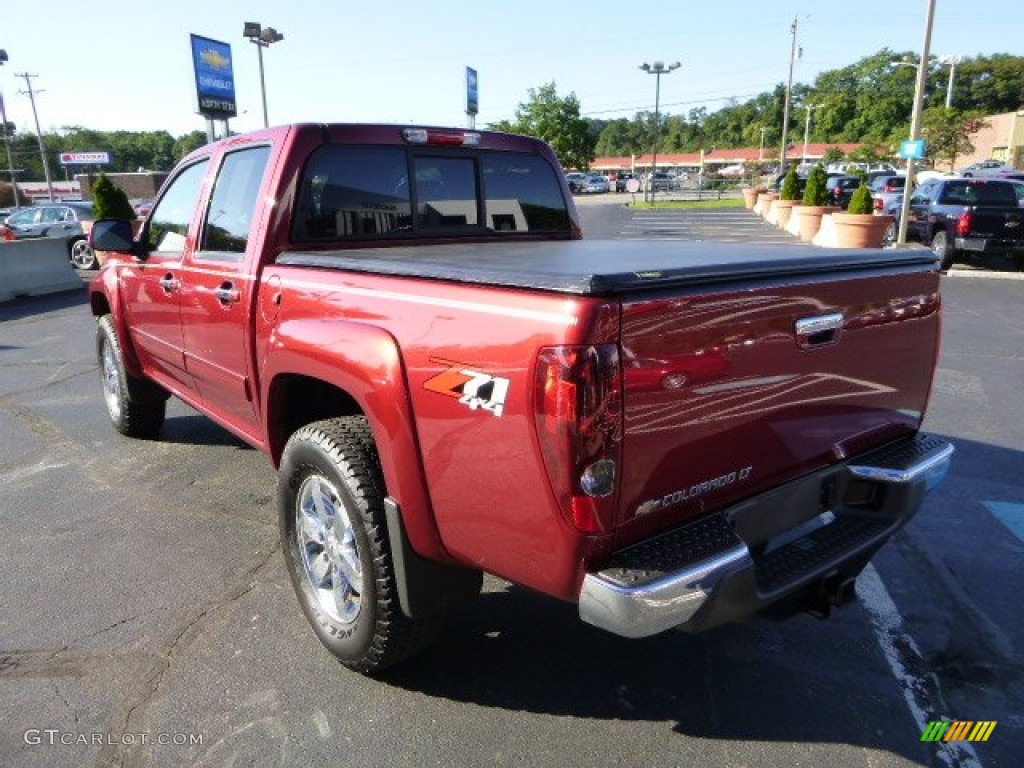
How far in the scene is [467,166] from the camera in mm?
4066

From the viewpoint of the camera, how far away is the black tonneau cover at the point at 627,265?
1.89m

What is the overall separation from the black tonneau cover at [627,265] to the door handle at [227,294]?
360 mm

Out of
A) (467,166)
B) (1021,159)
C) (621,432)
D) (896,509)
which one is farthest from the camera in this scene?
(1021,159)

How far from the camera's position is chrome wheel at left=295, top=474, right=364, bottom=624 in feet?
8.95

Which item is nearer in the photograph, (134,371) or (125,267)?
(125,267)

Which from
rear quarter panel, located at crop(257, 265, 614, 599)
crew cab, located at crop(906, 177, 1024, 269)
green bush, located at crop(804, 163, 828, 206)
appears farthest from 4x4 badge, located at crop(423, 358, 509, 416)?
green bush, located at crop(804, 163, 828, 206)

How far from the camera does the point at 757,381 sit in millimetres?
2180

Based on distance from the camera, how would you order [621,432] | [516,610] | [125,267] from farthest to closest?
1. [125,267]
2. [516,610]
3. [621,432]

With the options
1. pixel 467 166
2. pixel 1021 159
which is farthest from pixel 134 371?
pixel 1021 159

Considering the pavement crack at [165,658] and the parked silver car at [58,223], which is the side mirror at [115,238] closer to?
the pavement crack at [165,658]

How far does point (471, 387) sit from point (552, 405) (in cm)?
29

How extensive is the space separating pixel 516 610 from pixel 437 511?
1209 millimetres

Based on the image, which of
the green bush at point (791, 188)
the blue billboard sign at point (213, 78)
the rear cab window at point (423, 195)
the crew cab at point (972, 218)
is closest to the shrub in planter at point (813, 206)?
the crew cab at point (972, 218)

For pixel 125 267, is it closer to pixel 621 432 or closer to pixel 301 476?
pixel 301 476
